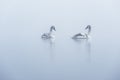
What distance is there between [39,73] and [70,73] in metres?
0.20

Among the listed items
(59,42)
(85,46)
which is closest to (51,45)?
(59,42)

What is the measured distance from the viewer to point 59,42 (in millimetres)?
2195

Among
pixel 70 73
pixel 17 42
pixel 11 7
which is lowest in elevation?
pixel 70 73

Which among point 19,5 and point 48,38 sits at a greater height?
point 19,5

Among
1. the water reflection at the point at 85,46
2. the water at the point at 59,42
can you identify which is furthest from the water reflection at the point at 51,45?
the water reflection at the point at 85,46

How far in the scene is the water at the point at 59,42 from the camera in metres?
1.66

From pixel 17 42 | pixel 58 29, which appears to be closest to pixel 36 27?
pixel 58 29

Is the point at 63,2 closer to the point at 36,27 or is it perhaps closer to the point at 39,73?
the point at 36,27

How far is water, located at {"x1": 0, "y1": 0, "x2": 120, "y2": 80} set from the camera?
1.66 m

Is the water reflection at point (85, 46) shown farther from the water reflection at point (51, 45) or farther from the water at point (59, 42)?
the water reflection at point (51, 45)

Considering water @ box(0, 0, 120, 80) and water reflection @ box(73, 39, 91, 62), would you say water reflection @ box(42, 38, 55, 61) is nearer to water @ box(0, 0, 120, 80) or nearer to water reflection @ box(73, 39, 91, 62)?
water @ box(0, 0, 120, 80)

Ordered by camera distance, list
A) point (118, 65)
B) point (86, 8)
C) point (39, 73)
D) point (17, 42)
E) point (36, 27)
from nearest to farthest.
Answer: point (39, 73)
point (118, 65)
point (17, 42)
point (36, 27)
point (86, 8)

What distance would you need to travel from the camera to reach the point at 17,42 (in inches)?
85.0

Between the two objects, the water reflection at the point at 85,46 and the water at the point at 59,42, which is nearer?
the water at the point at 59,42
